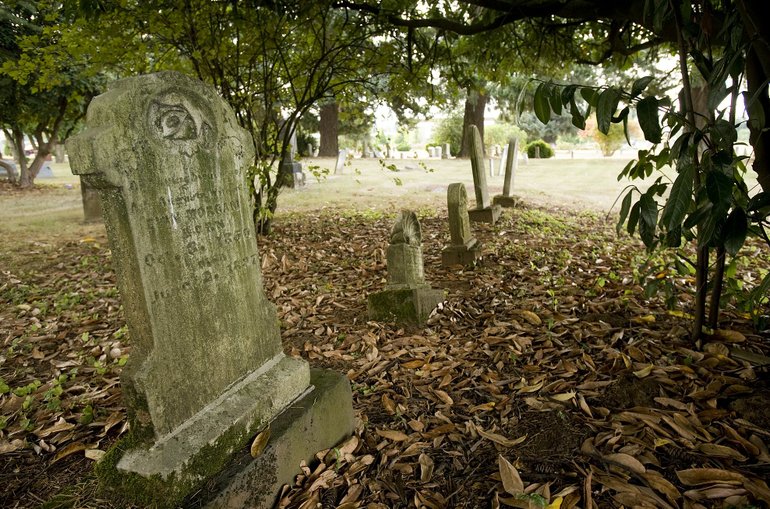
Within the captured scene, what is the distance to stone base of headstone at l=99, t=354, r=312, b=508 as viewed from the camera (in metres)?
2.11

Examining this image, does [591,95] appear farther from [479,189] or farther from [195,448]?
[479,189]

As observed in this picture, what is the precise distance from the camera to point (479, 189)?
30.0 feet

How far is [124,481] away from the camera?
2.15 m

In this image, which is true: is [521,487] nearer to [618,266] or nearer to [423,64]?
[618,266]

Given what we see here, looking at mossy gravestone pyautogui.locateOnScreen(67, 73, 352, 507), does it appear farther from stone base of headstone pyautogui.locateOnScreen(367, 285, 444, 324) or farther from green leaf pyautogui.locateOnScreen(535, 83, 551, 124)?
stone base of headstone pyautogui.locateOnScreen(367, 285, 444, 324)

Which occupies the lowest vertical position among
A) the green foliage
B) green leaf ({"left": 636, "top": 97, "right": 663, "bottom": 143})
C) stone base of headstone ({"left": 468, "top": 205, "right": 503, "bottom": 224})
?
stone base of headstone ({"left": 468, "top": 205, "right": 503, "bottom": 224})

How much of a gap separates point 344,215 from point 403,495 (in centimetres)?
745

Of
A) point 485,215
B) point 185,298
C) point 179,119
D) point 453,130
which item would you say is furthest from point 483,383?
point 453,130

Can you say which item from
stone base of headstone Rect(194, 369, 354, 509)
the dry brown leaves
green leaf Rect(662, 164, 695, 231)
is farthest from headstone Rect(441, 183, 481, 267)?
green leaf Rect(662, 164, 695, 231)

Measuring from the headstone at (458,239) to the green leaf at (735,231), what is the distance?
4.27m

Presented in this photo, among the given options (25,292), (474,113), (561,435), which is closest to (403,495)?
(561,435)

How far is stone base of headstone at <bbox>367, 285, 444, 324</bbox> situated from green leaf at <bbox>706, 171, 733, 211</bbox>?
2.88 metres

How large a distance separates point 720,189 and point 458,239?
14.6ft

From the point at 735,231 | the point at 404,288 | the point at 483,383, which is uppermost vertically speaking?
the point at 735,231
